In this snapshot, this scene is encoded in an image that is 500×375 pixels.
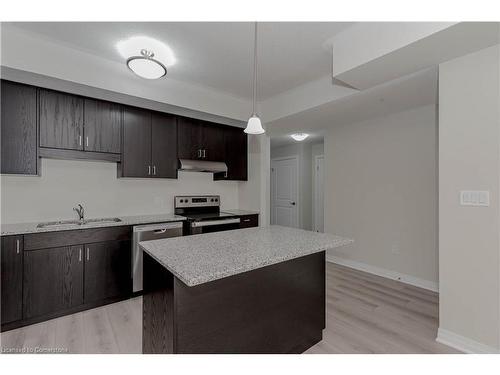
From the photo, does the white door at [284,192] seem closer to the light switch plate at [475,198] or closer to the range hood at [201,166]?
the range hood at [201,166]

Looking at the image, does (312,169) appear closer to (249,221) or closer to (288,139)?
(288,139)

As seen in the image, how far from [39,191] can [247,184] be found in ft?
9.31

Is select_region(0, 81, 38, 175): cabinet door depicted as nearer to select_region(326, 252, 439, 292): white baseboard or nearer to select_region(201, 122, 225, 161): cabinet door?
select_region(201, 122, 225, 161): cabinet door

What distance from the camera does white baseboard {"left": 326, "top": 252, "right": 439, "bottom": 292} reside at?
3.14 meters

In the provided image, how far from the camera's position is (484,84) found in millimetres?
1839

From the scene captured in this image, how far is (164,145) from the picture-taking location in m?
3.38

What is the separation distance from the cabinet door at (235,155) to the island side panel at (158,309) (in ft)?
8.25

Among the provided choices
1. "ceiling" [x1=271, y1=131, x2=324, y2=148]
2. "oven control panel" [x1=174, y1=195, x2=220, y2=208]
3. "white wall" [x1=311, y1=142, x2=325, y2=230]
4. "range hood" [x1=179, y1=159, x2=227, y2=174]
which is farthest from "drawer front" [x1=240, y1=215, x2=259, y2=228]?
"white wall" [x1=311, y1=142, x2=325, y2=230]

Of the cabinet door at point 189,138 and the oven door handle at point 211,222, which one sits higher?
the cabinet door at point 189,138

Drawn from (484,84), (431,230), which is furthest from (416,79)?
(431,230)

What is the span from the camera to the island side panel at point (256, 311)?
1323 mm

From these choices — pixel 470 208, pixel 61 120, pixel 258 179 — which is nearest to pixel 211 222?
pixel 258 179

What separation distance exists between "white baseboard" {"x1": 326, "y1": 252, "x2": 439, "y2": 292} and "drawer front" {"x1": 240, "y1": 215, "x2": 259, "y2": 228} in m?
1.49

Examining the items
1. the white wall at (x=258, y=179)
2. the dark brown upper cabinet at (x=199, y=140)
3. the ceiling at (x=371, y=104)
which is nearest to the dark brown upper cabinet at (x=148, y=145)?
the dark brown upper cabinet at (x=199, y=140)
